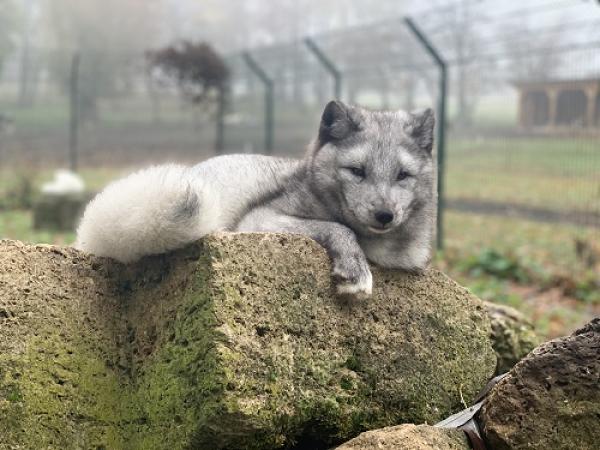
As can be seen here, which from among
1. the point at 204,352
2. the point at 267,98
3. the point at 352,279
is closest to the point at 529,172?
the point at 267,98

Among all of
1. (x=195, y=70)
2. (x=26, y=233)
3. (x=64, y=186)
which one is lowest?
(x=26, y=233)

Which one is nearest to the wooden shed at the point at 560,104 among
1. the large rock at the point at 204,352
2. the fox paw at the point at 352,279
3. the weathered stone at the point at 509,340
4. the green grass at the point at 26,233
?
the weathered stone at the point at 509,340

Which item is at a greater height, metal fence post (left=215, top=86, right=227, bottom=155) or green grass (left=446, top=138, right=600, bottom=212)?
metal fence post (left=215, top=86, right=227, bottom=155)

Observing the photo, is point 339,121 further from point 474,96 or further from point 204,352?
point 474,96

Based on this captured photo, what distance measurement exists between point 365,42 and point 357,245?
8.15 meters

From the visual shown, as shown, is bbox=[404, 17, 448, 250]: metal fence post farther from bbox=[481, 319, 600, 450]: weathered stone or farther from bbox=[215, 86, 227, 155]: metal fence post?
bbox=[481, 319, 600, 450]: weathered stone

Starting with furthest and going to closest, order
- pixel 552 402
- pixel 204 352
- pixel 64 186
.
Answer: pixel 64 186, pixel 552 402, pixel 204 352

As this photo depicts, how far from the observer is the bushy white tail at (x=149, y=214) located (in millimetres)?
2453

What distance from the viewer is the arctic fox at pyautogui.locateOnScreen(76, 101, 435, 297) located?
98.2 inches

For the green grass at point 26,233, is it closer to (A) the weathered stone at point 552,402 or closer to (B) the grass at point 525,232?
(B) the grass at point 525,232

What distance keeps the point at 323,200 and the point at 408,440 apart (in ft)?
3.59

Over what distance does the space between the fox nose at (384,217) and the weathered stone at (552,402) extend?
27.5 inches

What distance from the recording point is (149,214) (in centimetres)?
246

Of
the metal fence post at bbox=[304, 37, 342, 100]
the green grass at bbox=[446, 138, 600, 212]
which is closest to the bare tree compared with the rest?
the metal fence post at bbox=[304, 37, 342, 100]
